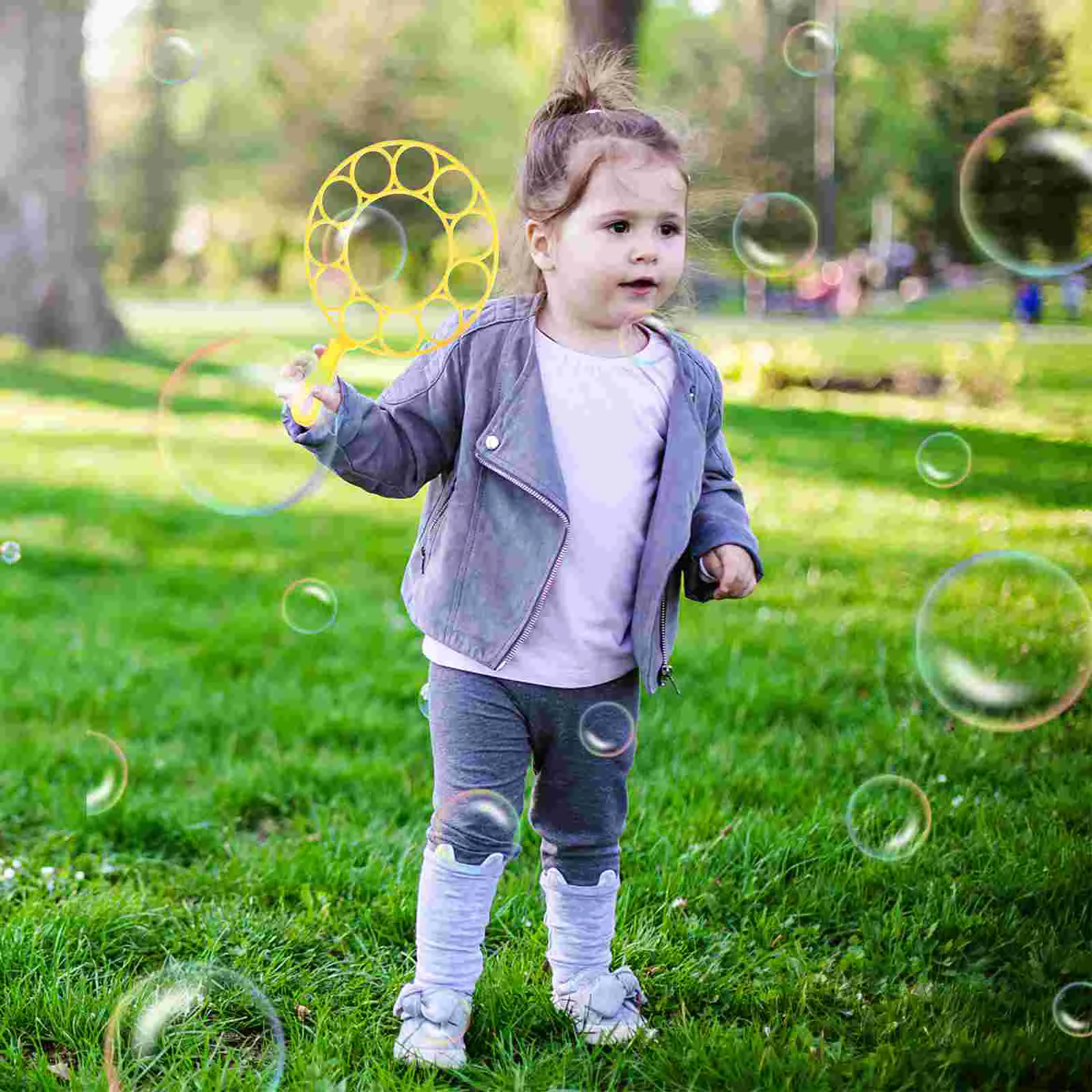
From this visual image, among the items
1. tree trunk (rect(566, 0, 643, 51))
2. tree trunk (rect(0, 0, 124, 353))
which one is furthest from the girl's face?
tree trunk (rect(0, 0, 124, 353))

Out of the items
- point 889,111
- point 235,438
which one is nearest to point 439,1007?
point 235,438

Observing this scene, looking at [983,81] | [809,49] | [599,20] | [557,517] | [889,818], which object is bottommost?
[889,818]

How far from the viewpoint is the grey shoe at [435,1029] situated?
229cm

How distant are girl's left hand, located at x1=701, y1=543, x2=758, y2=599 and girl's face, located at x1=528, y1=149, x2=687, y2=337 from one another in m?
0.44

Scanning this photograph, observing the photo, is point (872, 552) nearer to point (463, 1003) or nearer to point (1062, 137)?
point (463, 1003)

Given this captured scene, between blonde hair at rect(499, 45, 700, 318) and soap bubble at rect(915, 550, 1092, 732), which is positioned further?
soap bubble at rect(915, 550, 1092, 732)

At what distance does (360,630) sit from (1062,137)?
20.7 ft

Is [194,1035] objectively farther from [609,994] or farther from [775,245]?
[775,245]

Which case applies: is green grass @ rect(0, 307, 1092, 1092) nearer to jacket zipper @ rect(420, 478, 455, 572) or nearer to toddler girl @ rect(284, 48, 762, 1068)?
toddler girl @ rect(284, 48, 762, 1068)

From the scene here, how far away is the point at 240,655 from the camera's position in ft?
15.0

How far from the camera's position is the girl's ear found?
228 centimetres

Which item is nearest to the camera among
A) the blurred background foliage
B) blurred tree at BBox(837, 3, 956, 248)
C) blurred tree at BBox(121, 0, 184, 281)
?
blurred tree at BBox(837, 3, 956, 248)

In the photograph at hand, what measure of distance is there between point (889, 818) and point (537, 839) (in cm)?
83

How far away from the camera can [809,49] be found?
18.0ft
